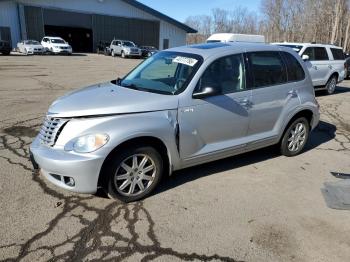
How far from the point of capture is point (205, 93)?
4.22 meters

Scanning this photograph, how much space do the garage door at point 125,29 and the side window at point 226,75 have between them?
42.5 m

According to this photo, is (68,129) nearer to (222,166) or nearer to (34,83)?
(222,166)

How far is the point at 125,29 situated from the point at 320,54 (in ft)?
120

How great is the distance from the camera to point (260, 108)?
16.5 ft

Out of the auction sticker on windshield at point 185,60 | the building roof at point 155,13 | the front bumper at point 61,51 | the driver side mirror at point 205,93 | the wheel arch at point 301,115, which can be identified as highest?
the building roof at point 155,13

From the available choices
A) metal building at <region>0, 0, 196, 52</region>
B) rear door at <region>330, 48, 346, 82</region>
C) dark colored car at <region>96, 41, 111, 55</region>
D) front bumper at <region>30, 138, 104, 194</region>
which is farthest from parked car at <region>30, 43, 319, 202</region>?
dark colored car at <region>96, 41, 111, 55</region>

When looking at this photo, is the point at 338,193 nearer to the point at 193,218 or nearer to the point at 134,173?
the point at 193,218

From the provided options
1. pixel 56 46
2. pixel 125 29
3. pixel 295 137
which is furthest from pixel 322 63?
pixel 125 29

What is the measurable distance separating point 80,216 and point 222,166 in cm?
235

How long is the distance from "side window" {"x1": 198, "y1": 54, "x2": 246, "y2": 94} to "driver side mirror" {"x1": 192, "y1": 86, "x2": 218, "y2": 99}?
0.24 ft

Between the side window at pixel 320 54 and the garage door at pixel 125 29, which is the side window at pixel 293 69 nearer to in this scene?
the side window at pixel 320 54

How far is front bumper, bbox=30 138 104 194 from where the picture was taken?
365cm

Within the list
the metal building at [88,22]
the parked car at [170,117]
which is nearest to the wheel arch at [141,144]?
the parked car at [170,117]

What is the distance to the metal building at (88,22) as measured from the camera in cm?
3841
